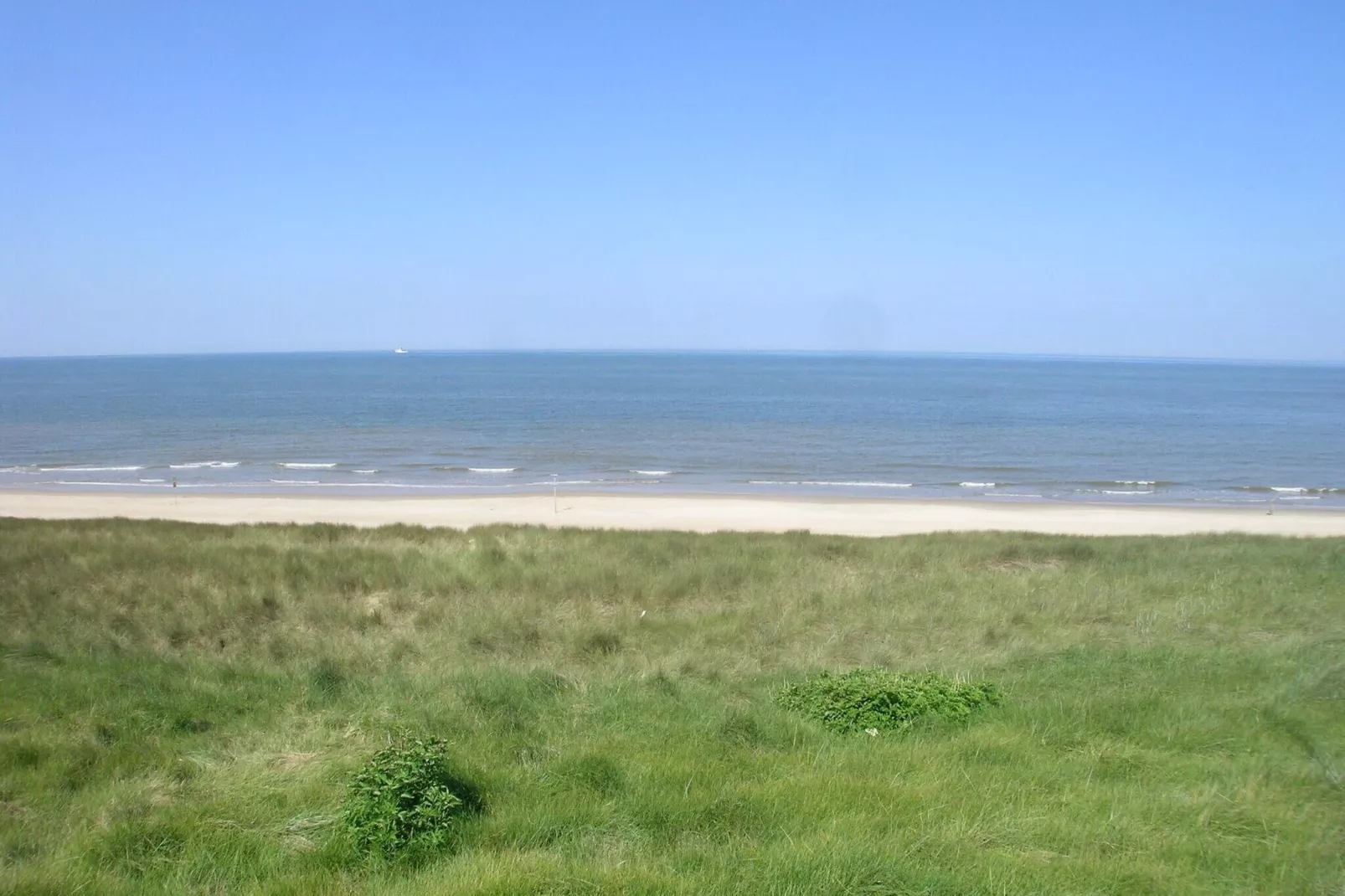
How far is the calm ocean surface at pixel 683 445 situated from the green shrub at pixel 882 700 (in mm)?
29644

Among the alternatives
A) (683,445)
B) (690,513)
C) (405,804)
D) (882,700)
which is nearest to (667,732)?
(882,700)

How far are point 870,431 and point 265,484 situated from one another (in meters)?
37.3

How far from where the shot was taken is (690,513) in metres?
31.7

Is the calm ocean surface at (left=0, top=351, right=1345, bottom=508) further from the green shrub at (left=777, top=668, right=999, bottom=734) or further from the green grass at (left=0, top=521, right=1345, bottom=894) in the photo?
the green shrub at (left=777, top=668, right=999, bottom=734)

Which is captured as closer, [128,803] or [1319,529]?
[128,803]

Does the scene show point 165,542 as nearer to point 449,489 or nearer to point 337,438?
point 449,489

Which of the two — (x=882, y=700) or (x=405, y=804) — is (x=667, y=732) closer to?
(x=882, y=700)

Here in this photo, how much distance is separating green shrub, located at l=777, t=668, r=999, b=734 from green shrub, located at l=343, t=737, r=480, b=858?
9.91 ft

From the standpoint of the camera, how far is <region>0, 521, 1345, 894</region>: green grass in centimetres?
509

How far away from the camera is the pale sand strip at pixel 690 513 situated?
28.8m

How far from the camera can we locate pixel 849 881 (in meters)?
4.64

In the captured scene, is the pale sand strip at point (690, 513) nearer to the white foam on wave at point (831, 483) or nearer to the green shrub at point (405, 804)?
the white foam on wave at point (831, 483)

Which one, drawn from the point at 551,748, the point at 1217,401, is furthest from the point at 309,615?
the point at 1217,401

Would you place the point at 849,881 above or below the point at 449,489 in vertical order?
above
